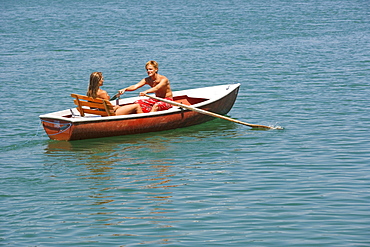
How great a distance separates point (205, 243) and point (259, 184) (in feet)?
7.49

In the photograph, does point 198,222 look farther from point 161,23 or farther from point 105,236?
point 161,23

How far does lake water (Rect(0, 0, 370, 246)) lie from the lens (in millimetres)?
7863

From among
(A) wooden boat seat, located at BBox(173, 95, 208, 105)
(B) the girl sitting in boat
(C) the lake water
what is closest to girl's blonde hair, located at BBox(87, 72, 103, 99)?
(B) the girl sitting in boat

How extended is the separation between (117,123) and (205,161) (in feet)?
7.42

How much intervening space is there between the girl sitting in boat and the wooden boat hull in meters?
0.37

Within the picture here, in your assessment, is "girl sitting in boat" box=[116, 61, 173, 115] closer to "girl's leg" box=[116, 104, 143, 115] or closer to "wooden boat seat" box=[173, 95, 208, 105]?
"girl's leg" box=[116, 104, 143, 115]

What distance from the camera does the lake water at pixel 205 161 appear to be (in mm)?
7863

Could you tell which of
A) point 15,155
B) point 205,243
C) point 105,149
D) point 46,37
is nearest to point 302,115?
point 105,149

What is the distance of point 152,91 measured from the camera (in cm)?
1301

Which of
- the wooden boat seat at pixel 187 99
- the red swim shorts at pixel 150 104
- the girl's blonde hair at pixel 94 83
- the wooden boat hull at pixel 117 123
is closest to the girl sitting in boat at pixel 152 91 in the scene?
the red swim shorts at pixel 150 104

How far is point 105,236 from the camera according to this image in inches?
303

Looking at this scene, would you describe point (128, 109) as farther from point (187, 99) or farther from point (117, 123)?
point (187, 99)

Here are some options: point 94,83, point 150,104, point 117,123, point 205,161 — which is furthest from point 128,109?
point 205,161

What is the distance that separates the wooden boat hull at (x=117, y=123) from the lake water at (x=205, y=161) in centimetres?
18
